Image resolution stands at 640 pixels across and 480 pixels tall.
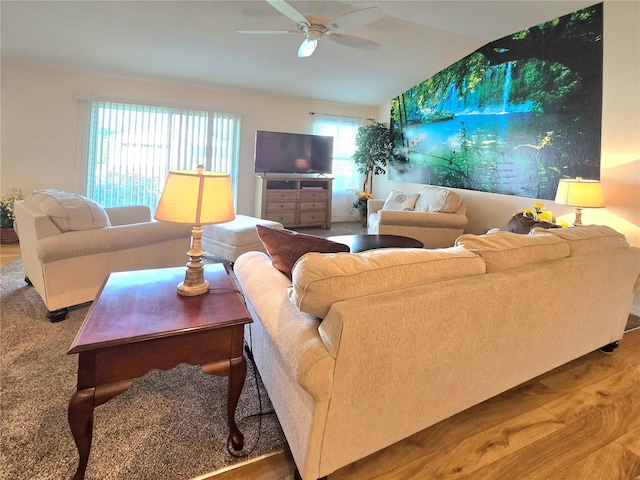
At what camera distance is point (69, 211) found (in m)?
2.29

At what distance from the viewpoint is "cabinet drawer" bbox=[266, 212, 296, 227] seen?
18.5 ft

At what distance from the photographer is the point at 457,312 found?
4.15ft

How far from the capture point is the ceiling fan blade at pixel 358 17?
250cm

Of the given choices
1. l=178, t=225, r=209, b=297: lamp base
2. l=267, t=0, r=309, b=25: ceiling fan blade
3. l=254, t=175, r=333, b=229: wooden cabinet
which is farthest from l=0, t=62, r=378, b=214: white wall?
l=178, t=225, r=209, b=297: lamp base

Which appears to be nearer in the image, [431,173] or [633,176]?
[633,176]

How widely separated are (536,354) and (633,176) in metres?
2.47

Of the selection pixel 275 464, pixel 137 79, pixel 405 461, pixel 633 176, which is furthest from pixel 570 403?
pixel 137 79

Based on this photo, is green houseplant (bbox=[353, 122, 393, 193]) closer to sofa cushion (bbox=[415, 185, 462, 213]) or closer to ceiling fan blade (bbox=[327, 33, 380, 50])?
sofa cushion (bbox=[415, 185, 462, 213])

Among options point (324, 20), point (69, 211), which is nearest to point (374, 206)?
point (324, 20)

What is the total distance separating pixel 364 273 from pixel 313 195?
4.86 m

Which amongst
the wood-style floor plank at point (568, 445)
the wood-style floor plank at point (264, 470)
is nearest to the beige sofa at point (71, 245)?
the wood-style floor plank at point (264, 470)

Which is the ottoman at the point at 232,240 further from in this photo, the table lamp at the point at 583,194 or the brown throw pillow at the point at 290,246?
the table lamp at the point at 583,194

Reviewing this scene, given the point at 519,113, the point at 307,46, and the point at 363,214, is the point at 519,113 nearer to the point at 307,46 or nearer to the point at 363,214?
the point at 307,46

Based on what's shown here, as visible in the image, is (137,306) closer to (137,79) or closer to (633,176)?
(633,176)
